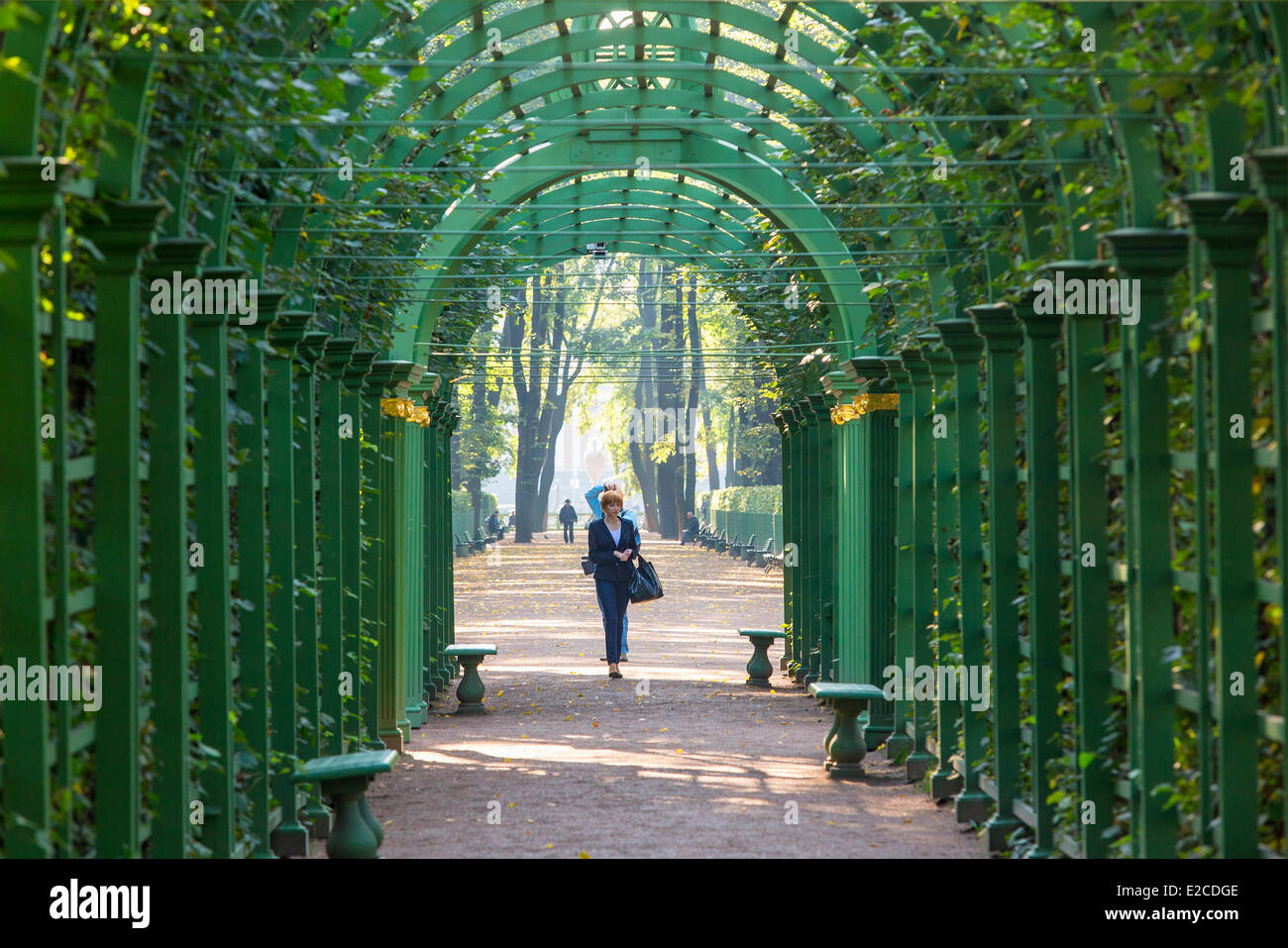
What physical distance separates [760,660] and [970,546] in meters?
6.58

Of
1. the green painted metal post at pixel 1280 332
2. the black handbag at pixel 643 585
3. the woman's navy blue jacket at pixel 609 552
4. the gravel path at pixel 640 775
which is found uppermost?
the green painted metal post at pixel 1280 332

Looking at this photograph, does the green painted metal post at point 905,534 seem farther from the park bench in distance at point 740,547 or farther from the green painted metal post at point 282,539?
the park bench in distance at point 740,547

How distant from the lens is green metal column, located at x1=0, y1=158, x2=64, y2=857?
387 centimetres

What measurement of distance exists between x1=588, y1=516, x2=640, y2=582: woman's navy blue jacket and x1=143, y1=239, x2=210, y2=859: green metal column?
8.54 meters

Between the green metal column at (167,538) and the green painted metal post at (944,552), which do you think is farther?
the green painted metal post at (944,552)

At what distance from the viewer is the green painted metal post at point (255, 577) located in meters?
6.46

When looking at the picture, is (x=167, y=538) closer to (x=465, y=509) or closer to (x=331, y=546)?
(x=331, y=546)

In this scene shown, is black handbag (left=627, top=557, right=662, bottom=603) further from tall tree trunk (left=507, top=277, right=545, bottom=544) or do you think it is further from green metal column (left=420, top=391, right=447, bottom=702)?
tall tree trunk (left=507, top=277, right=545, bottom=544)

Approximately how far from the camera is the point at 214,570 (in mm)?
5770

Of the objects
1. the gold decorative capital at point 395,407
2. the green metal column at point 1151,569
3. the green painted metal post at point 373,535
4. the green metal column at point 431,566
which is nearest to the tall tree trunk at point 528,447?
the green metal column at point 431,566

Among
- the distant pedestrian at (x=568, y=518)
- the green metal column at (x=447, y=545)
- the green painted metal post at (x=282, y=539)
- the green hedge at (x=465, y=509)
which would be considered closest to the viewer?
the green painted metal post at (x=282, y=539)

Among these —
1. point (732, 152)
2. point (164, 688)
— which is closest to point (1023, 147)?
point (164, 688)

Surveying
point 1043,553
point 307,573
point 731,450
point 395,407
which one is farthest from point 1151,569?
point 731,450

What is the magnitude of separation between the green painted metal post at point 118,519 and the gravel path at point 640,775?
2.67 m
